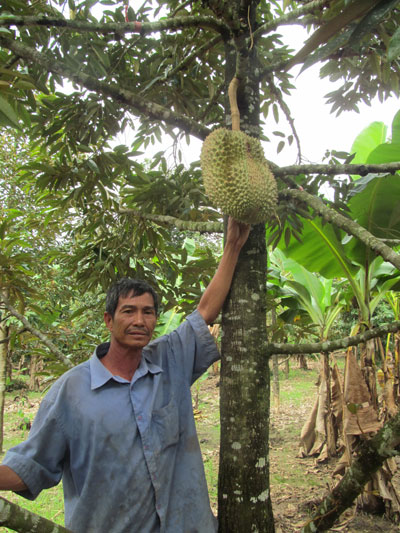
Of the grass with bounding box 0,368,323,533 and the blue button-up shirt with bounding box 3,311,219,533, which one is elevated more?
the blue button-up shirt with bounding box 3,311,219,533

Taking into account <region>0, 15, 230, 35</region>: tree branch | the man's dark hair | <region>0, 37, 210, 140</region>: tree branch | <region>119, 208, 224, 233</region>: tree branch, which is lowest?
the man's dark hair

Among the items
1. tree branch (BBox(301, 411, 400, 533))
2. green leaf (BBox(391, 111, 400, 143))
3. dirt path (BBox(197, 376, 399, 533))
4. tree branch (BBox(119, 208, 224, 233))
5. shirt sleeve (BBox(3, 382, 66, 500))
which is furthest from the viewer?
dirt path (BBox(197, 376, 399, 533))

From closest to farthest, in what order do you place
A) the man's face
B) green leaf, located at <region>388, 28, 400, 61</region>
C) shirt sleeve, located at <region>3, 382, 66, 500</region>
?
green leaf, located at <region>388, 28, 400, 61</region>, shirt sleeve, located at <region>3, 382, 66, 500</region>, the man's face

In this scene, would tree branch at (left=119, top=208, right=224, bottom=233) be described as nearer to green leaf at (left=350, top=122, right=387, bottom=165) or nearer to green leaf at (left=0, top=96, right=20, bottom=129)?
green leaf at (left=0, top=96, right=20, bottom=129)

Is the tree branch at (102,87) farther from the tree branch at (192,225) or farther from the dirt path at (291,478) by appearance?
the dirt path at (291,478)

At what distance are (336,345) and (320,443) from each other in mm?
4315

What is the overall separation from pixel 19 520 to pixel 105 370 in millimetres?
735

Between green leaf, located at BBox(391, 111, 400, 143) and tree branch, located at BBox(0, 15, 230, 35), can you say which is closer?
tree branch, located at BBox(0, 15, 230, 35)

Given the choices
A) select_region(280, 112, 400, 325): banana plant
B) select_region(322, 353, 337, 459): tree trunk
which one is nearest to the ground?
select_region(322, 353, 337, 459): tree trunk

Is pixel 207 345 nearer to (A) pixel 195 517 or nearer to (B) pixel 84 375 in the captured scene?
(B) pixel 84 375

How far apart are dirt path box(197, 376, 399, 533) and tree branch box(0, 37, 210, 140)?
8.96 ft

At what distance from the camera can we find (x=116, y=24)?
1.66m

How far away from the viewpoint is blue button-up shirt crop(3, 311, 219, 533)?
141 cm

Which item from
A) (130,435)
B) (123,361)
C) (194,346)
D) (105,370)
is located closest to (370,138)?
(194,346)
